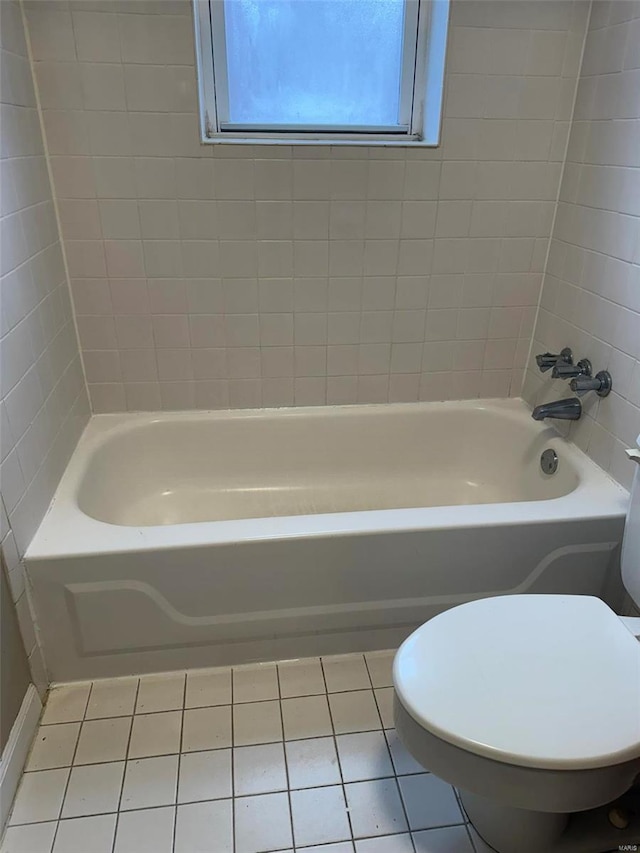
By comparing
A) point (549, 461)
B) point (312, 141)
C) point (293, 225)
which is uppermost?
point (312, 141)

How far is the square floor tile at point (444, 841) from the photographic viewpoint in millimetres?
1216

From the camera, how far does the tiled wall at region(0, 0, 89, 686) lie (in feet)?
A: 4.37

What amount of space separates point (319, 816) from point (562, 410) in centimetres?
128

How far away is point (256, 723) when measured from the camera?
1.47 m

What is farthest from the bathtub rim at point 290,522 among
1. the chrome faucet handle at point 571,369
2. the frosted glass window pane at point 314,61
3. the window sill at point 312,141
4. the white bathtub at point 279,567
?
the frosted glass window pane at point 314,61

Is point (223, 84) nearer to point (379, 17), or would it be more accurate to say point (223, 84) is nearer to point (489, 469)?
point (379, 17)

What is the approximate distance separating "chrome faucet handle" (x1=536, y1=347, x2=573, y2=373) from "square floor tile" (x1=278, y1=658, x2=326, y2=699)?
1134 mm

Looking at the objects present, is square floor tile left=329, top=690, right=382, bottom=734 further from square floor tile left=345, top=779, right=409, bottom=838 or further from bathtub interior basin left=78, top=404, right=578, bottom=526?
bathtub interior basin left=78, top=404, right=578, bottom=526

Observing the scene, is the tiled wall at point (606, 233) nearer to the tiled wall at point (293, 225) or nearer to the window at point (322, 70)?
the tiled wall at point (293, 225)

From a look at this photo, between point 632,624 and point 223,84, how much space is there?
1.80 meters

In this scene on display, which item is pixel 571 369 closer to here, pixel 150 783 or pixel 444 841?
pixel 444 841

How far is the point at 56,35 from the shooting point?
156 centimetres

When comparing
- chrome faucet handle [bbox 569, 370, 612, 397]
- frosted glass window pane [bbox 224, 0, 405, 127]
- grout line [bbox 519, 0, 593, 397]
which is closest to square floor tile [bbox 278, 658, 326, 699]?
chrome faucet handle [bbox 569, 370, 612, 397]

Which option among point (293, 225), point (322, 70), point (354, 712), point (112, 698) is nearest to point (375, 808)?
point (354, 712)
